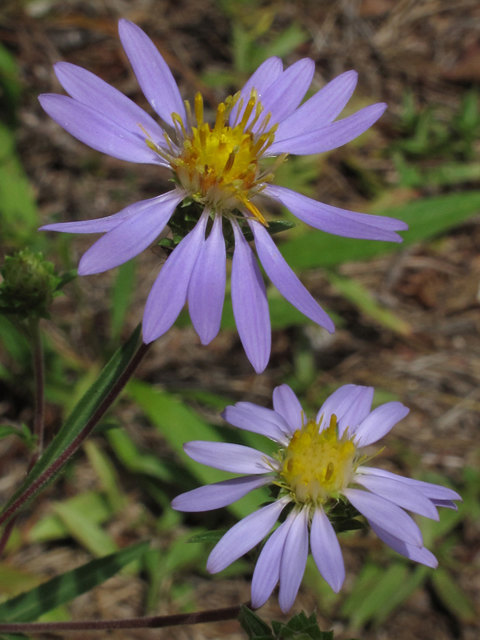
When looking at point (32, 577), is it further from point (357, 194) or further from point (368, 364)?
point (357, 194)

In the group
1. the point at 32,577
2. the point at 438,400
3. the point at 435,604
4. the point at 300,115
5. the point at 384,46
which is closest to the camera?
the point at 300,115

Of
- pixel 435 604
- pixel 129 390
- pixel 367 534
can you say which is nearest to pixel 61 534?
pixel 129 390

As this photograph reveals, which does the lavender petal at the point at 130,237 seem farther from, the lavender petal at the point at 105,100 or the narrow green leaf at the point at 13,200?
the narrow green leaf at the point at 13,200

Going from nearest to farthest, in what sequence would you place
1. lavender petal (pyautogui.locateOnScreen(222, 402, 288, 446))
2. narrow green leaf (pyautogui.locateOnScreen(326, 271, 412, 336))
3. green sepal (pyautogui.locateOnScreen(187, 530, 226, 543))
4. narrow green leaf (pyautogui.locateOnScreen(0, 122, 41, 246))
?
1. green sepal (pyautogui.locateOnScreen(187, 530, 226, 543))
2. lavender petal (pyautogui.locateOnScreen(222, 402, 288, 446))
3. narrow green leaf (pyautogui.locateOnScreen(0, 122, 41, 246))
4. narrow green leaf (pyautogui.locateOnScreen(326, 271, 412, 336))

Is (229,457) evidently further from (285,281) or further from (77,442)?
(285,281)

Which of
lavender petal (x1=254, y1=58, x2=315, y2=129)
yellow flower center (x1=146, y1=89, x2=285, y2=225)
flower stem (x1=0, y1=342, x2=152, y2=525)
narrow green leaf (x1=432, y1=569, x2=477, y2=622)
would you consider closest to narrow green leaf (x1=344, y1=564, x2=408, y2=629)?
narrow green leaf (x1=432, y1=569, x2=477, y2=622)

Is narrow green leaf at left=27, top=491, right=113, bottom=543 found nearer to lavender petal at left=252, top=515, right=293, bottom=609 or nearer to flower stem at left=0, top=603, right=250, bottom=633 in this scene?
flower stem at left=0, top=603, right=250, bottom=633
